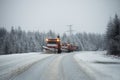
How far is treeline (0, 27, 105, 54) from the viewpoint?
316 feet

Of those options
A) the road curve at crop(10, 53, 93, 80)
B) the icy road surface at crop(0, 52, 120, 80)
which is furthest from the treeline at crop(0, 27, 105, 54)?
the road curve at crop(10, 53, 93, 80)

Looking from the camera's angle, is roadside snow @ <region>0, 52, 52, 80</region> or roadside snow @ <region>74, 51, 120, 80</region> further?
roadside snow @ <region>0, 52, 52, 80</region>

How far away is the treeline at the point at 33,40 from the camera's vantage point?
316 feet

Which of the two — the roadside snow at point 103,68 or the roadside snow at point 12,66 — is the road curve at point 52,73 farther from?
the roadside snow at point 103,68

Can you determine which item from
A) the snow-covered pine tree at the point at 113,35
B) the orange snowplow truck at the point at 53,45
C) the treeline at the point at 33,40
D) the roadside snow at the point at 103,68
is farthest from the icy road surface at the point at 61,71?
the treeline at the point at 33,40

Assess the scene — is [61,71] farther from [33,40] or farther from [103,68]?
[33,40]

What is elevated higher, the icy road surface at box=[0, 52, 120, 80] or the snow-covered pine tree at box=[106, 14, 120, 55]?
the snow-covered pine tree at box=[106, 14, 120, 55]

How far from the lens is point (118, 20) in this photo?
137 ft

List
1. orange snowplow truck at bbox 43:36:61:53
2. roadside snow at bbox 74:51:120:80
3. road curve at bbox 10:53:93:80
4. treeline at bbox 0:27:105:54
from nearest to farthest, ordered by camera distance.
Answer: road curve at bbox 10:53:93:80 → roadside snow at bbox 74:51:120:80 → orange snowplow truck at bbox 43:36:61:53 → treeline at bbox 0:27:105:54

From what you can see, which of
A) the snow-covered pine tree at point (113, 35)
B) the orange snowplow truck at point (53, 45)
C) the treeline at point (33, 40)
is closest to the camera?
the snow-covered pine tree at point (113, 35)

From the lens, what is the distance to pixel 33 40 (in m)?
112

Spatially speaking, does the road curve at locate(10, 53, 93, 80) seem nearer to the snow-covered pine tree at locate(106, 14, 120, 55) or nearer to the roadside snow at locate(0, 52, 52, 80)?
the roadside snow at locate(0, 52, 52, 80)

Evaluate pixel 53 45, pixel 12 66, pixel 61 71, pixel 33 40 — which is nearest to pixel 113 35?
pixel 53 45

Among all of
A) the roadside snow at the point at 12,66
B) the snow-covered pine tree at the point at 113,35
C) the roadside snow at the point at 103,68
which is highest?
the snow-covered pine tree at the point at 113,35
